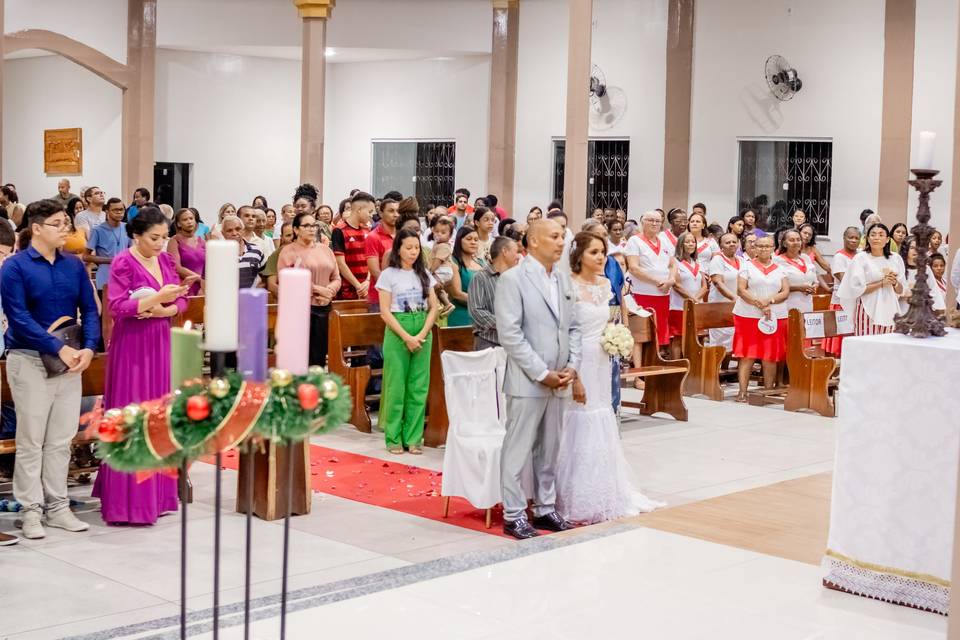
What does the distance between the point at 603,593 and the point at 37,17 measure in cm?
1628

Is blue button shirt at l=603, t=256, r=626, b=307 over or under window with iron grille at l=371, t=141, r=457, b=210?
under

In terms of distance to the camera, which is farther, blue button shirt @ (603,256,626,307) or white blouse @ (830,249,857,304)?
white blouse @ (830,249,857,304)

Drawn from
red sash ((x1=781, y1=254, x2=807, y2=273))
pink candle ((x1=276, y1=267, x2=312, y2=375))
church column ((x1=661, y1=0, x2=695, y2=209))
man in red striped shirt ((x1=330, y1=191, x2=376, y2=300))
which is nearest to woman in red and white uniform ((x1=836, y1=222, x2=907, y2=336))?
red sash ((x1=781, y1=254, x2=807, y2=273))

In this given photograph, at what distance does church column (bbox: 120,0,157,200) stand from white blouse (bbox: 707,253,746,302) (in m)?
11.1

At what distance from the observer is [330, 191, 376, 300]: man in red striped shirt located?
10.9 m

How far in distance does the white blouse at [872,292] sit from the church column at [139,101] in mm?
12707

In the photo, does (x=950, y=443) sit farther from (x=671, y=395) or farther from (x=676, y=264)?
(x=676, y=264)

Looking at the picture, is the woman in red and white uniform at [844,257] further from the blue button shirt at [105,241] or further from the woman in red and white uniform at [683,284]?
the blue button shirt at [105,241]

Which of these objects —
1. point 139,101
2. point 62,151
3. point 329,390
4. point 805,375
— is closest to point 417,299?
point 805,375

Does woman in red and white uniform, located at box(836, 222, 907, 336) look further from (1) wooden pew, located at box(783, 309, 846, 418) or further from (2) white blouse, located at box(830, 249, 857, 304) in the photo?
(2) white blouse, located at box(830, 249, 857, 304)

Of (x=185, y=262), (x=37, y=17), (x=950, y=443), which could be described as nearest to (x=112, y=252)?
(x=185, y=262)

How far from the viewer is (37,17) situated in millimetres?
18812

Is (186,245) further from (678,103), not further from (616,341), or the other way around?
(678,103)

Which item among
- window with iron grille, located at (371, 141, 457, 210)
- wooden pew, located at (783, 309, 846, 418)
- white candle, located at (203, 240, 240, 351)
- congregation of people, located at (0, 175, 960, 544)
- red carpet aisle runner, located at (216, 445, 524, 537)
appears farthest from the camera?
window with iron grille, located at (371, 141, 457, 210)
